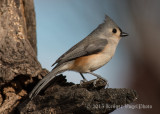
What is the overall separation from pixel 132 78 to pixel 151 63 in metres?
0.32

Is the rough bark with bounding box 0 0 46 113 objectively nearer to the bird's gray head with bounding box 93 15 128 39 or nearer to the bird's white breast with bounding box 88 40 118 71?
Answer: the bird's white breast with bounding box 88 40 118 71

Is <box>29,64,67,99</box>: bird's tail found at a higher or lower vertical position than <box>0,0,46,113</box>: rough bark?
lower

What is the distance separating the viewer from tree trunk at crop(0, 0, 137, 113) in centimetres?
292

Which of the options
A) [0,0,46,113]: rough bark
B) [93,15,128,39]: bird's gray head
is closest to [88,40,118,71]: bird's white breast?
[93,15,128,39]: bird's gray head

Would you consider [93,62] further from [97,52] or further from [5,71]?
[5,71]

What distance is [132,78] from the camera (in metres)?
3.85

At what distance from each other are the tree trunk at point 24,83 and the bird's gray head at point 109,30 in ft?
3.65

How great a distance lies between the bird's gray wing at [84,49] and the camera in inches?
A: 154

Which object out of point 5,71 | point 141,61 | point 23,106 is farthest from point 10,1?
point 141,61

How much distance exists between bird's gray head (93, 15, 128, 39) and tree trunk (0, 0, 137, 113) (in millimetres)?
1113

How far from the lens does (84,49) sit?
161 inches

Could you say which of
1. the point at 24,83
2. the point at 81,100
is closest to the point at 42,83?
the point at 24,83

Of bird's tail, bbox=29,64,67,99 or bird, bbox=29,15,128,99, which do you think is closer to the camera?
bird's tail, bbox=29,64,67,99

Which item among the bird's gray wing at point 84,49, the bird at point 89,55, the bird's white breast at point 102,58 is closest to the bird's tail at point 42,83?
the bird at point 89,55
